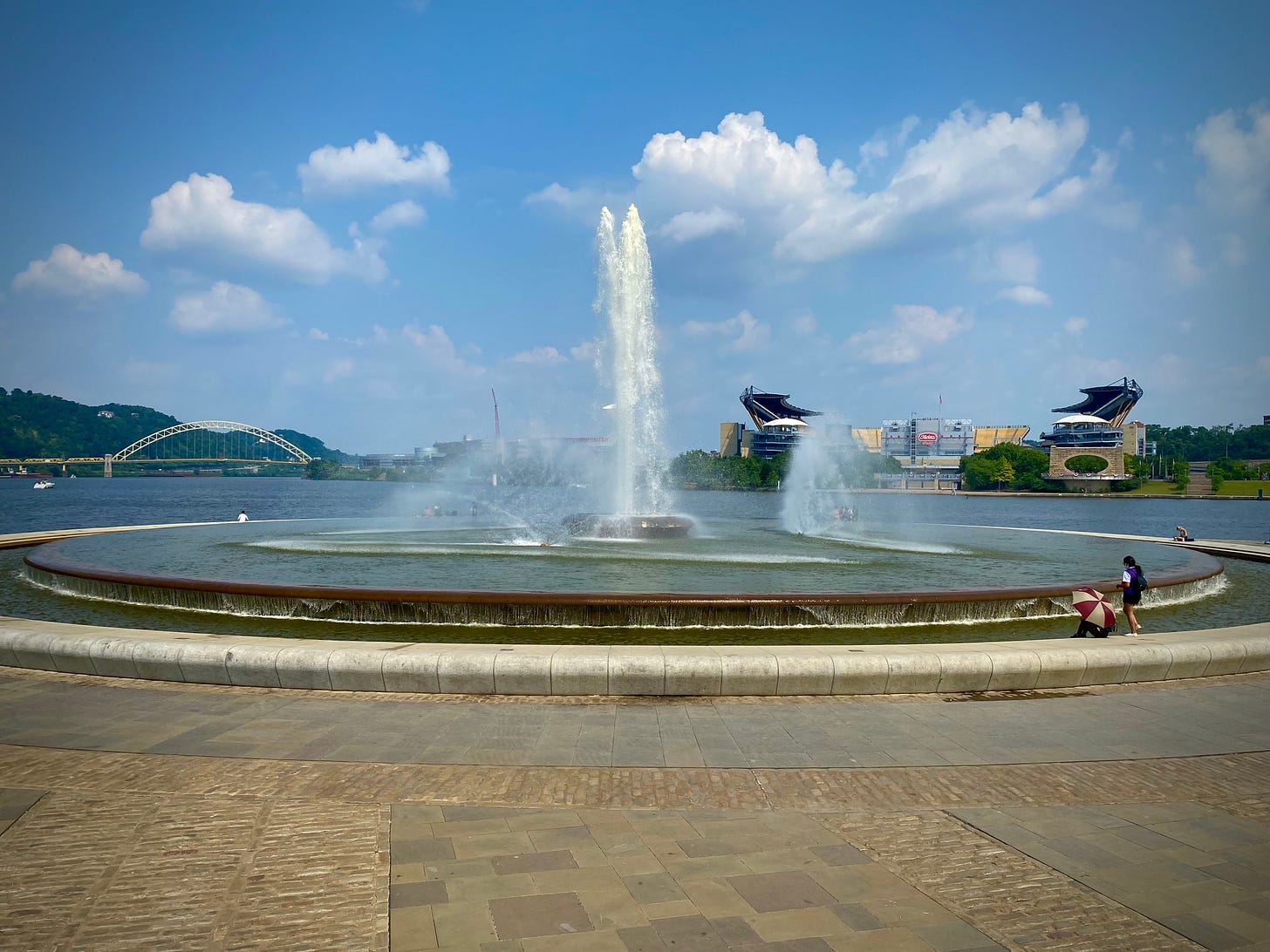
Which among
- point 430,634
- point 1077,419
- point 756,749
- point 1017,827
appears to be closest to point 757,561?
point 430,634

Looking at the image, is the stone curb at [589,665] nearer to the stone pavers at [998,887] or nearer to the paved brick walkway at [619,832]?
the paved brick walkway at [619,832]

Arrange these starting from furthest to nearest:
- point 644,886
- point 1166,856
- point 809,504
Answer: point 809,504, point 1166,856, point 644,886

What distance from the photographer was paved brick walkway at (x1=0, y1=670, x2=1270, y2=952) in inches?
186

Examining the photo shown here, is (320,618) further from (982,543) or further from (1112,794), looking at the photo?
(982,543)

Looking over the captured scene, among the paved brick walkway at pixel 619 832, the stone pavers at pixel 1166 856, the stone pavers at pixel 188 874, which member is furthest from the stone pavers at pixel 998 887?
the stone pavers at pixel 188 874

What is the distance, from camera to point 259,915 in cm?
478

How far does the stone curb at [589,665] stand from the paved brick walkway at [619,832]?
1.77 ft

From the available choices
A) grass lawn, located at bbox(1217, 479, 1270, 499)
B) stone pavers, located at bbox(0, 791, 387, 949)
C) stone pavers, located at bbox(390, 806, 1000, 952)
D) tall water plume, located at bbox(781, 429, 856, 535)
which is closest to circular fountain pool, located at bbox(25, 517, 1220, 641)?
tall water plume, located at bbox(781, 429, 856, 535)

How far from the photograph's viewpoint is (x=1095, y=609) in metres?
12.0

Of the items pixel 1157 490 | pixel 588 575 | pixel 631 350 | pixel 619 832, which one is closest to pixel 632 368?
pixel 631 350

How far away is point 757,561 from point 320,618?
1138cm

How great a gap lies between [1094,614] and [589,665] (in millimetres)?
7223

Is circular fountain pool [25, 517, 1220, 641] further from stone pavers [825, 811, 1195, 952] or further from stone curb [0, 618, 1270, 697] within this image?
stone pavers [825, 811, 1195, 952]

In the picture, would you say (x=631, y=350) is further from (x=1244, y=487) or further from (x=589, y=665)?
(x=1244, y=487)
